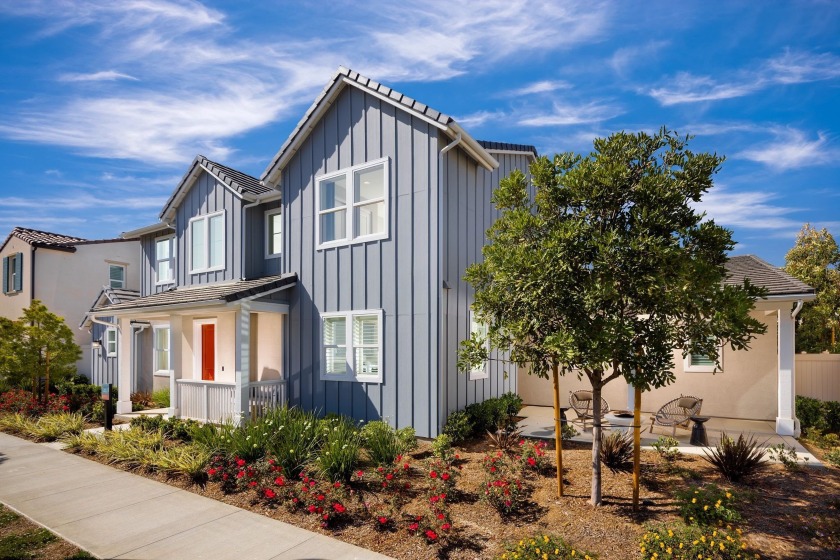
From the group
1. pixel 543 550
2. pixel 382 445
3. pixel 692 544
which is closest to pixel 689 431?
pixel 692 544

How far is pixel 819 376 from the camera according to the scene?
13.1 metres

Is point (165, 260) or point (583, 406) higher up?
point (165, 260)

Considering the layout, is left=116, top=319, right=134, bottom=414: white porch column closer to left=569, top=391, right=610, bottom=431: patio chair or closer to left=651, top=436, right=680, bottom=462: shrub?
left=569, top=391, right=610, bottom=431: patio chair

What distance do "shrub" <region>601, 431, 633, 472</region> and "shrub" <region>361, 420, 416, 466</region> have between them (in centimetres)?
342

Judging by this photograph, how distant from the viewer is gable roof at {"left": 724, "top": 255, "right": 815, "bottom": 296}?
33.3 ft

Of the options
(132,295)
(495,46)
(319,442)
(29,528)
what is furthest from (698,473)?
(132,295)

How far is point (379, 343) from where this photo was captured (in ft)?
35.9

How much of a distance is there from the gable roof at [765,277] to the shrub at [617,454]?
136 inches

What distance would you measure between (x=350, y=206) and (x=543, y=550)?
28.2 ft

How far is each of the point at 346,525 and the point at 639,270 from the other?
4.83 metres

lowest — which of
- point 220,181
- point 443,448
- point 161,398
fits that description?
point 161,398

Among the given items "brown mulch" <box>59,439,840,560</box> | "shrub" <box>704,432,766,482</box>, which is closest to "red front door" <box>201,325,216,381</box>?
"brown mulch" <box>59,439,840,560</box>

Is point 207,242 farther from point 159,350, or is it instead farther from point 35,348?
point 35,348

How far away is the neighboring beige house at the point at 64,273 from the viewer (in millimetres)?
22547
